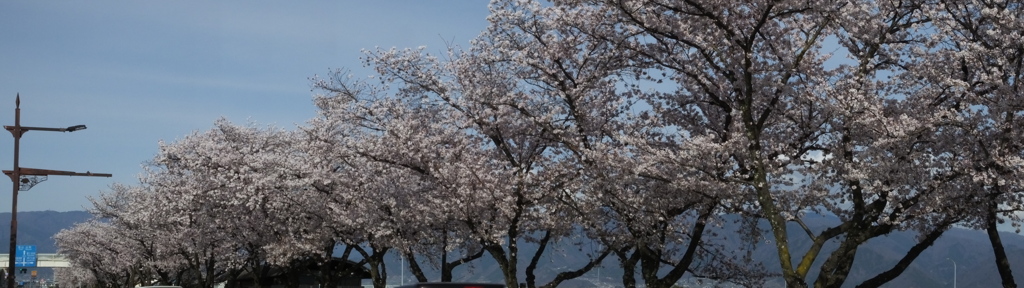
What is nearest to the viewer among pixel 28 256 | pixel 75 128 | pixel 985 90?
pixel 985 90

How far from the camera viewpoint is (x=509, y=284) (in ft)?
93.6

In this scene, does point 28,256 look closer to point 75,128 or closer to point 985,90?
point 75,128

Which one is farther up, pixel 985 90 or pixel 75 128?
pixel 75 128

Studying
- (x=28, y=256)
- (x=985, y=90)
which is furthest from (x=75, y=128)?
(x=28, y=256)

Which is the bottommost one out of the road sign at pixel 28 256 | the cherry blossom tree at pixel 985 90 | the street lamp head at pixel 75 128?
the cherry blossom tree at pixel 985 90

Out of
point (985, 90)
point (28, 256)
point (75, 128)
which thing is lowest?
point (985, 90)

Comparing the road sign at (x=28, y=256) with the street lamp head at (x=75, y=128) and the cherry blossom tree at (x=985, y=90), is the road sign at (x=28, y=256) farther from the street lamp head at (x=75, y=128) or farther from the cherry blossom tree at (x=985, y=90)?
the cherry blossom tree at (x=985, y=90)

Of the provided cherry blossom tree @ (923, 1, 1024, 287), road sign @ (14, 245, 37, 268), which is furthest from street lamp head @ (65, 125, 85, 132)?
road sign @ (14, 245, 37, 268)

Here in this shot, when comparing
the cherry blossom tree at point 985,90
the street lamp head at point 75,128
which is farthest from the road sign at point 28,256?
the cherry blossom tree at point 985,90

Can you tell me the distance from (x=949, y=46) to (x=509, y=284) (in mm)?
13208

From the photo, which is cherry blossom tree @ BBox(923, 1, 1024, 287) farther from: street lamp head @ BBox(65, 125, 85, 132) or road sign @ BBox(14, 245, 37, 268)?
road sign @ BBox(14, 245, 37, 268)

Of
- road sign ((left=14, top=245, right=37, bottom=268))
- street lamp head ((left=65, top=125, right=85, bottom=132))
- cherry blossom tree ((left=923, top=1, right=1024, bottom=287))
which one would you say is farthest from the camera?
road sign ((left=14, top=245, right=37, bottom=268))

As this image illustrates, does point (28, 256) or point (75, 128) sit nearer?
point (75, 128)

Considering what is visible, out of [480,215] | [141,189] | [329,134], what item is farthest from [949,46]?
[141,189]
